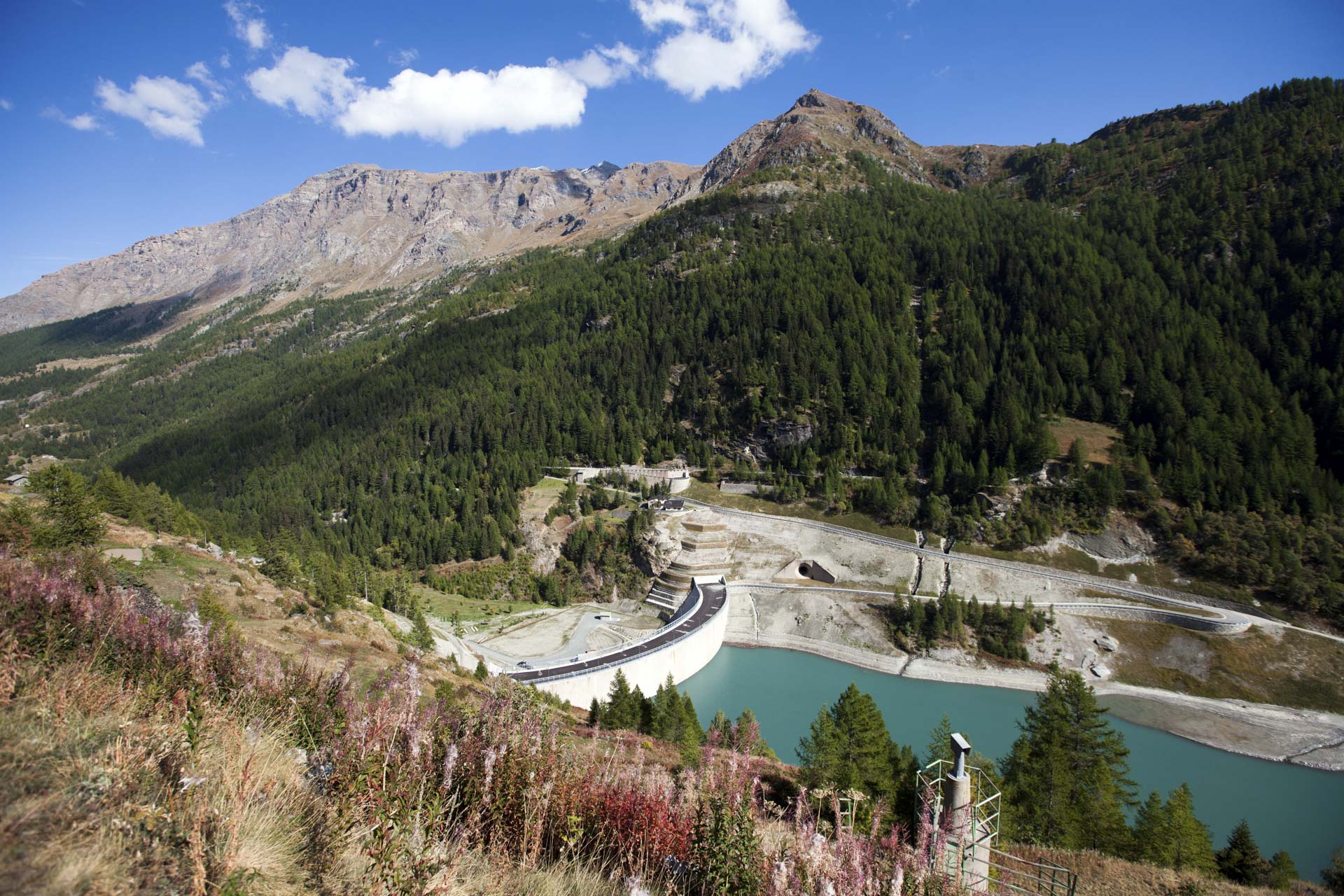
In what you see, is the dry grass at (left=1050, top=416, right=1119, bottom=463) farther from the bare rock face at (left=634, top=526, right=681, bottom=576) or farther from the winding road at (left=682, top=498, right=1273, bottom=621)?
the bare rock face at (left=634, top=526, right=681, bottom=576)

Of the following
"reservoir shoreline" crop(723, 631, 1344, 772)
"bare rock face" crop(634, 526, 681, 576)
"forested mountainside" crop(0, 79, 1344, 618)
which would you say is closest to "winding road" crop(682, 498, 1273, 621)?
"forested mountainside" crop(0, 79, 1344, 618)

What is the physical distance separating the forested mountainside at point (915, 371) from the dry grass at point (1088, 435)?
1967 mm

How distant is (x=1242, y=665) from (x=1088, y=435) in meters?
29.6

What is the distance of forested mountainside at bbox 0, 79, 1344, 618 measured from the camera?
55.8m

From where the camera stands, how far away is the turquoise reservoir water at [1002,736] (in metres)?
28.2

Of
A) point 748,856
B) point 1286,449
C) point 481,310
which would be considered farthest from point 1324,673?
point 481,310

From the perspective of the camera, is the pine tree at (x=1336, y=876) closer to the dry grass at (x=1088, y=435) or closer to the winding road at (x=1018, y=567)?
the winding road at (x=1018, y=567)

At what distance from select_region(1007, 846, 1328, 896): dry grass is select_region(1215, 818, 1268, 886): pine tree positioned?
12.3 feet

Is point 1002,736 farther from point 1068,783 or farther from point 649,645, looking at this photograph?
point 649,645

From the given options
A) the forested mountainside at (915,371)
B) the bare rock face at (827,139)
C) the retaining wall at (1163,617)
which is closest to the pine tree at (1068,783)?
the retaining wall at (1163,617)

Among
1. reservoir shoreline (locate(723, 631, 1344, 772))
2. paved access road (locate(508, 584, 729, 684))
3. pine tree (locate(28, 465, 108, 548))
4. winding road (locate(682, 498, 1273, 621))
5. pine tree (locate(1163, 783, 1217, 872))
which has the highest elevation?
pine tree (locate(28, 465, 108, 548))

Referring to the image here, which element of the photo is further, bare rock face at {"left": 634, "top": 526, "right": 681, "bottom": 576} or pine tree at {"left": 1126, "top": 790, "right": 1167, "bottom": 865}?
bare rock face at {"left": 634, "top": 526, "right": 681, "bottom": 576}

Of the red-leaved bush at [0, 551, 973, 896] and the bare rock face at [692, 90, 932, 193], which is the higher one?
the bare rock face at [692, 90, 932, 193]

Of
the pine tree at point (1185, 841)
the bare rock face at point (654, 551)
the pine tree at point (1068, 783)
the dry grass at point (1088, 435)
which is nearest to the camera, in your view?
the pine tree at point (1185, 841)
